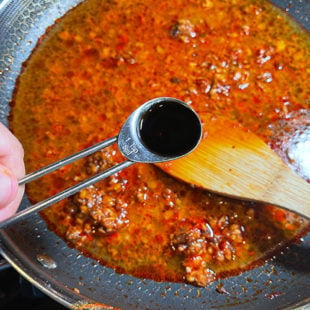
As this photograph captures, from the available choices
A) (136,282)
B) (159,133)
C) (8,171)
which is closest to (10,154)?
(8,171)

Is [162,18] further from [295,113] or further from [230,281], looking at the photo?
[230,281]

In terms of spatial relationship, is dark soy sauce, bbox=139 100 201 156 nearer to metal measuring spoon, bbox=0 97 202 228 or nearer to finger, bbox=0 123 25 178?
metal measuring spoon, bbox=0 97 202 228

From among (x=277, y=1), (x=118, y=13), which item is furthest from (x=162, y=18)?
(x=277, y=1)

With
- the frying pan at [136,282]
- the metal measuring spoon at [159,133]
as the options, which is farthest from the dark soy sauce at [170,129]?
the frying pan at [136,282]

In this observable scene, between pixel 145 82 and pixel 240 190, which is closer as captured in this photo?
pixel 240 190

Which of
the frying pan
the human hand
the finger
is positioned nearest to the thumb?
the human hand

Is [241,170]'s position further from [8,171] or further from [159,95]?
[8,171]

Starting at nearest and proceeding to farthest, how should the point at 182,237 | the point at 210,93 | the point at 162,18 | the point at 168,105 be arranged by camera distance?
the point at 168,105
the point at 182,237
the point at 210,93
the point at 162,18
